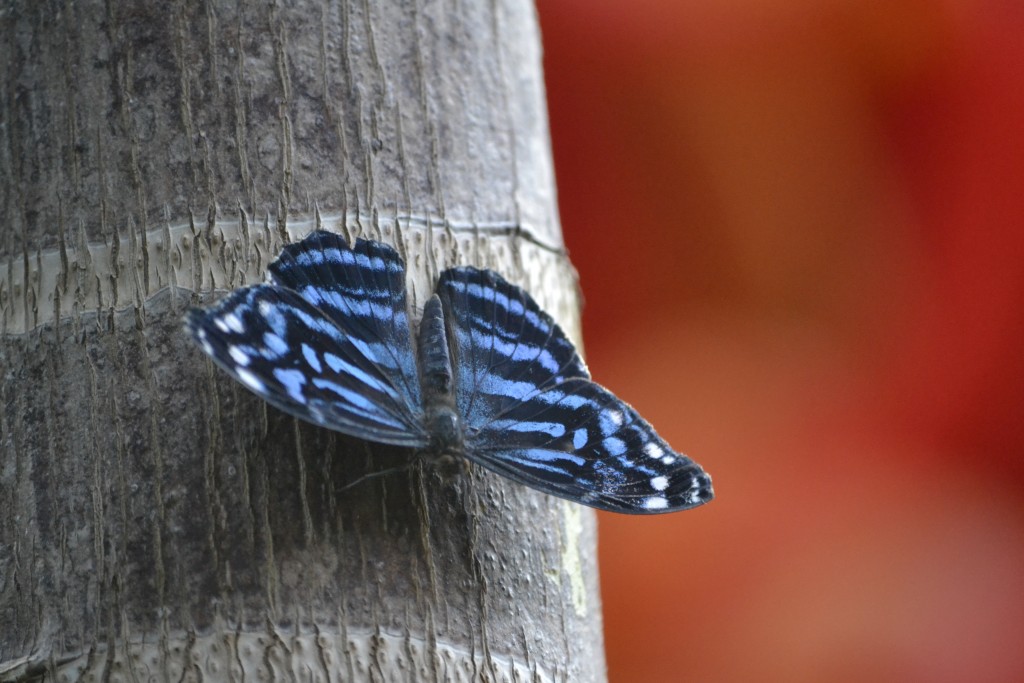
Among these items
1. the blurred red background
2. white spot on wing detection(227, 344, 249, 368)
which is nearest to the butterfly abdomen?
white spot on wing detection(227, 344, 249, 368)

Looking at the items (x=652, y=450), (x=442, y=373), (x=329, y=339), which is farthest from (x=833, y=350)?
(x=329, y=339)

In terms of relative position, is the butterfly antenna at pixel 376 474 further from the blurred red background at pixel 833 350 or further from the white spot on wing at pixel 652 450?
the blurred red background at pixel 833 350

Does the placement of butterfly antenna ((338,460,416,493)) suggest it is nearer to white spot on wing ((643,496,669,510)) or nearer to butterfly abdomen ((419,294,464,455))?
butterfly abdomen ((419,294,464,455))

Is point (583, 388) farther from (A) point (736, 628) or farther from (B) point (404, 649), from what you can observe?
(A) point (736, 628)

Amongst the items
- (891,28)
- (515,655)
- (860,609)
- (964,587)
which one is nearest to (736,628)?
(860,609)

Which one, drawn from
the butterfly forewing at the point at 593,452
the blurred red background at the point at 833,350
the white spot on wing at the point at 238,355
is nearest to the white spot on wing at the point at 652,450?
the butterfly forewing at the point at 593,452

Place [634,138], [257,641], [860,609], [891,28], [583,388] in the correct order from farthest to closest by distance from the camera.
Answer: [634,138] < [891,28] < [860,609] < [583,388] < [257,641]
